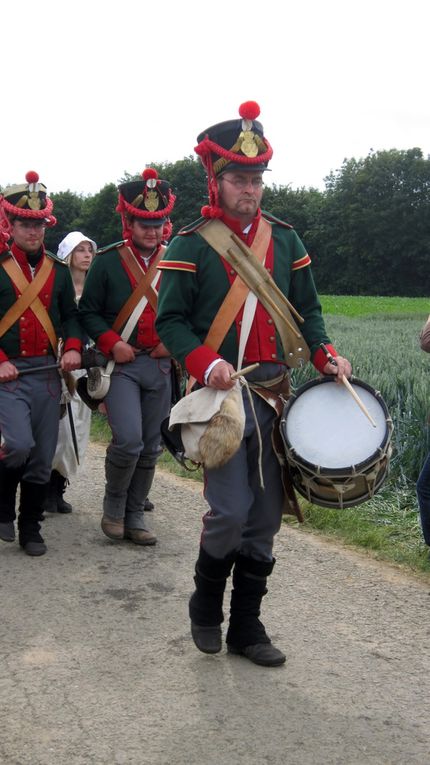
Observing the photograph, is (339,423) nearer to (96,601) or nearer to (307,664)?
(307,664)

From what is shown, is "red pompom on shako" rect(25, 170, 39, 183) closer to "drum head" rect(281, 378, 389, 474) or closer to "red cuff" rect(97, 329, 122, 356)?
"red cuff" rect(97, 329, 122, 356)

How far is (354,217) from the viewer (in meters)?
72.3

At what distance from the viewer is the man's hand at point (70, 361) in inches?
227

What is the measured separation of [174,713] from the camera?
3.56 m

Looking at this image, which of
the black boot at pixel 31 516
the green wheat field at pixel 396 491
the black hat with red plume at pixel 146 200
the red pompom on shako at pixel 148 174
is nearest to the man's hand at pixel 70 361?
the black boot at pixel 31 516

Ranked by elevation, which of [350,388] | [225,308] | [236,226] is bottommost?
[350,388]

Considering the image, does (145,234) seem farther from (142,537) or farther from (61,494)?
(61,494)

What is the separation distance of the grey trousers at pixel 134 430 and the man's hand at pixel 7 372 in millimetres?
637

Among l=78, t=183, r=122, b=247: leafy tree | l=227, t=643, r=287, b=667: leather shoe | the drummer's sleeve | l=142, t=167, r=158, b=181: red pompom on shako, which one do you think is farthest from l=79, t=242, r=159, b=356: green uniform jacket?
l=78, t=183, r=122, b=247: leafy tree

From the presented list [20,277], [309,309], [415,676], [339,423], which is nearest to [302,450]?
[339,423]

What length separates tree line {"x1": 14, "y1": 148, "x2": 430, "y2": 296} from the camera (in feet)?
221

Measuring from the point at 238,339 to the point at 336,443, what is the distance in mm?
591

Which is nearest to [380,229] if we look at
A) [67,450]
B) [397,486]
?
[397,486]

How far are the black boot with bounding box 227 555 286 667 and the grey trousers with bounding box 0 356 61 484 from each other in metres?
1.86
